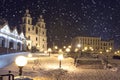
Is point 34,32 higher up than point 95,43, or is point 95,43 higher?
→ point 34,32

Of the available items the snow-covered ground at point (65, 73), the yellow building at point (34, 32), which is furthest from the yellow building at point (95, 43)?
the snow-covered ground at point (65, 73)

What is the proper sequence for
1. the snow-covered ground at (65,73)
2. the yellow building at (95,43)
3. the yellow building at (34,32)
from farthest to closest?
the yellow building at (95,43) < the yellow building at (34,32) < the snow-covered ground at (65,73)

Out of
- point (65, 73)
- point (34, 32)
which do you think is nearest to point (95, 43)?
point (34, 32)

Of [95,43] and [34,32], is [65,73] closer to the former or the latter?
[34,32]

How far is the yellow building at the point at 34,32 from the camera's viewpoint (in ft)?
322

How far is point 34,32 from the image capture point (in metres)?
103

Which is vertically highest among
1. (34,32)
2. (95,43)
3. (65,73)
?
(34,32)

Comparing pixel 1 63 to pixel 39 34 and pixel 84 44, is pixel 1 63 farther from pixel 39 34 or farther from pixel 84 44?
pixel 84 44

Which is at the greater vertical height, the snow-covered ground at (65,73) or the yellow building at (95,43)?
the yellow building at (95,43)

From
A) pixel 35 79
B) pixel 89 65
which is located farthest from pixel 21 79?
pixel 89 65

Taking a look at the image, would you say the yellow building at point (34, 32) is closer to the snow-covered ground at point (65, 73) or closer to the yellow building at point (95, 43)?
the yellow building at point (95, 43)

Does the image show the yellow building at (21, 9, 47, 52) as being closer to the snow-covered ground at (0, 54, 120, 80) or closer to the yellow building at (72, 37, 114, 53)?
the yellow building at (72, 37, 114, 53)

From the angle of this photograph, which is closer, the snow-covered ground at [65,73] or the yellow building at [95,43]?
the snow-covered ground at [65,73]

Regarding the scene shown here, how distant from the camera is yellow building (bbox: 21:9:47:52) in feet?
322
